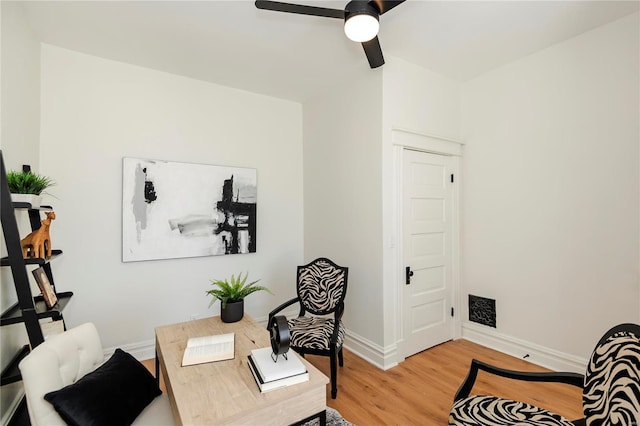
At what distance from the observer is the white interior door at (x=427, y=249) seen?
2971mm

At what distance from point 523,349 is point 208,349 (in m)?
2.87

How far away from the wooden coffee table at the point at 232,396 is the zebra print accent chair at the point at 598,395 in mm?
733

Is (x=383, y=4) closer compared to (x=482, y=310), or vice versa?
(x=383, y=4)

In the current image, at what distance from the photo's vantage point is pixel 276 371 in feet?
4.70

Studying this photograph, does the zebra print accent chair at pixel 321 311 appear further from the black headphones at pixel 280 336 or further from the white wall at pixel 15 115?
the white wall at pixel 15 115

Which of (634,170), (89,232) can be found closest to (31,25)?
(89,232)

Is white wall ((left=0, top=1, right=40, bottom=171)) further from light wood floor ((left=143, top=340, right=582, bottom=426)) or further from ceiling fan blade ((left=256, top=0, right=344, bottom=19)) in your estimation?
light wood floor ((left=143, top=340, right=582, bottom=426))

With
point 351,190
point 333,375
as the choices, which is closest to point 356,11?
point 351,190

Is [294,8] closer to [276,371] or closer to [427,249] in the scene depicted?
[276,371]

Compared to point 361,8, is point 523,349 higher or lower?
lower

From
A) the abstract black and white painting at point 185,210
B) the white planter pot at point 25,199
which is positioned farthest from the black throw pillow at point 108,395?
the abstract black and white painting at point 185,210

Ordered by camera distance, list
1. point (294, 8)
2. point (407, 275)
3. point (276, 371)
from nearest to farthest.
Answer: point (276, 371)
point (294, 8)
point (407, 275)

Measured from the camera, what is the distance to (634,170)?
2238mm

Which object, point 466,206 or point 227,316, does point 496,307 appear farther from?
point 227,316
